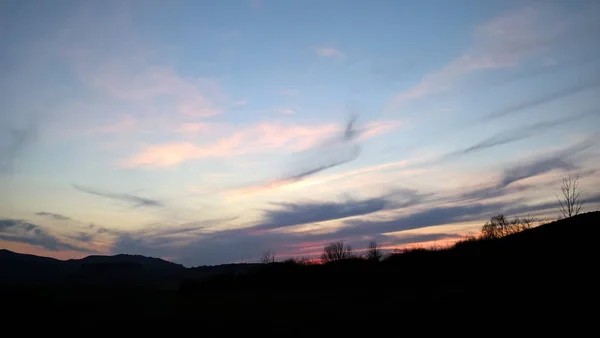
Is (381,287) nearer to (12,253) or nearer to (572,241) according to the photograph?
(572,241)

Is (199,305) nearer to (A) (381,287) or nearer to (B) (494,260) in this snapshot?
(A) (381,287)

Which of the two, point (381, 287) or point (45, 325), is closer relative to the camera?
point (45, 325)

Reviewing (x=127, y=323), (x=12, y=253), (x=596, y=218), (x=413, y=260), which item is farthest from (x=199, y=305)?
(x=12, y=253)

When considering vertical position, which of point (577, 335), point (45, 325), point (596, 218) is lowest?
point (577, 335)

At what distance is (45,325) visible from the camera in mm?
14016

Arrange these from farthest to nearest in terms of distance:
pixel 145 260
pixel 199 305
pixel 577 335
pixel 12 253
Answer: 1. pixel 145 260
2. pixel 12 253
3. pixel 199 305
4. pixel 577 335

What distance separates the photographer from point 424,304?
50.3ft

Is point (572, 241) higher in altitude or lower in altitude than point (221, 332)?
higher

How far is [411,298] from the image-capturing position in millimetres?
17391

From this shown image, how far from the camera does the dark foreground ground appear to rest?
1222 centimetres

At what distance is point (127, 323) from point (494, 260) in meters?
19.3

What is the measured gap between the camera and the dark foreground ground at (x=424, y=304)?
481 inches

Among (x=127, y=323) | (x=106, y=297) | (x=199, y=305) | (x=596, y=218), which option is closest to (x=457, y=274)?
(x=596, y=218)

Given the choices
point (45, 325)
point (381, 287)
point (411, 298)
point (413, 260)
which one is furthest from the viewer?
point (413, 260)
